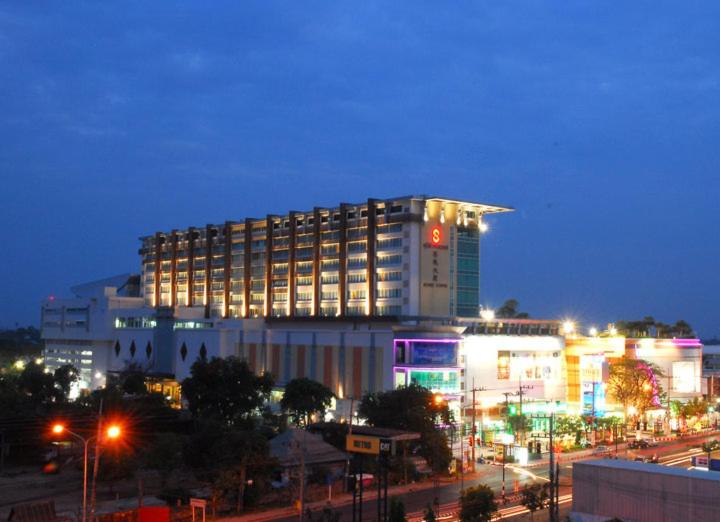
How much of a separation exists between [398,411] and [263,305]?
2723 inches

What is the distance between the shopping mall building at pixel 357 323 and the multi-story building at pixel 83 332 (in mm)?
294

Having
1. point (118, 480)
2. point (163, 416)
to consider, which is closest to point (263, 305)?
point (163, 416)

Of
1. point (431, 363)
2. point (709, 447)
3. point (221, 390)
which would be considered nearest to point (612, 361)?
point (431, 363)

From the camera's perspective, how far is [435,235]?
112 meters

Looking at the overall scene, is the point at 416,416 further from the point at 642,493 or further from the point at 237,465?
the point at 642,493

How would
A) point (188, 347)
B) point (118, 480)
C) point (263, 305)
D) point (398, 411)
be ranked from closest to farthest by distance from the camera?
point (118, 480) < point (398, 411) < point (188, 347) < point (263, 305)

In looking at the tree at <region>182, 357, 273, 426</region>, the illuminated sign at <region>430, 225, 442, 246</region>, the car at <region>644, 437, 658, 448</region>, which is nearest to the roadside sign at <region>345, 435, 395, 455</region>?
the tree at <region>182, 357, 273, 426</region>

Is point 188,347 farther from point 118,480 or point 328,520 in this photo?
point 328,520

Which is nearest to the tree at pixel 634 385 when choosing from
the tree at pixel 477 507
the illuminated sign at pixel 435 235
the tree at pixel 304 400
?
the illuminated sign at pixel 435 235

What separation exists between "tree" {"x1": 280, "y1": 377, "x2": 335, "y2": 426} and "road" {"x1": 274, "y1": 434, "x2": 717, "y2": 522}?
21.3 metres

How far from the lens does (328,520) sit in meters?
40.4

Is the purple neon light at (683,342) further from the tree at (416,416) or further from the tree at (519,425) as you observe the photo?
the tree at (416,416)

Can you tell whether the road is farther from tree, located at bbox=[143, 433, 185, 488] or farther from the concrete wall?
tree, located at bbox=[143, 433, 185, 488]

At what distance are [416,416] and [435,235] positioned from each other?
5187 cm
